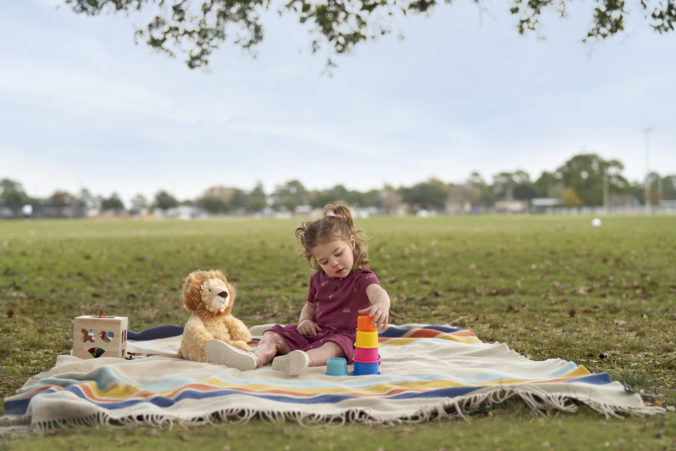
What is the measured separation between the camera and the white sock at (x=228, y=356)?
12.6 ft

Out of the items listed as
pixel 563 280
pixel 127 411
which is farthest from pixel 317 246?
pixel 563 280

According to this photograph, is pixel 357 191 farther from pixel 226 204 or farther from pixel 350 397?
pixel 350 397

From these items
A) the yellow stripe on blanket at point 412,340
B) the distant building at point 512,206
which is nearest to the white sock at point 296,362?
the yellow stripe on blanket at point 412,340

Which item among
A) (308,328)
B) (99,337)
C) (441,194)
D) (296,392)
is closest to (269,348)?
(308,328)

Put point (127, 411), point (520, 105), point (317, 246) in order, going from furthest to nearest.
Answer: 1. point (520, 105)
2. point (317, 246)
3. point (127, 411)

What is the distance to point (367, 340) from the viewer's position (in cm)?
366

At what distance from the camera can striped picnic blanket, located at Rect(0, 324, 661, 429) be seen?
2908mm

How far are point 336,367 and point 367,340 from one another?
0.92ft

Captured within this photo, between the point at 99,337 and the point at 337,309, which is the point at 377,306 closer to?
the point at 337,309

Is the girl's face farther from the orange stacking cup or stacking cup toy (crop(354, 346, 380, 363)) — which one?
stacking cup toy (crop(354, 346, 380, 363))

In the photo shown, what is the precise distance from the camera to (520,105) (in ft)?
127

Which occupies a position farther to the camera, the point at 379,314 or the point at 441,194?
the point at 441,194

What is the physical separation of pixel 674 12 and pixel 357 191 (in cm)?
12782

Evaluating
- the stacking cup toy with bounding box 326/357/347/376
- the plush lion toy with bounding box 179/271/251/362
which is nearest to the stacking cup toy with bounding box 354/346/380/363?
the stacking cup toy with bounding box 326/357/347/376
